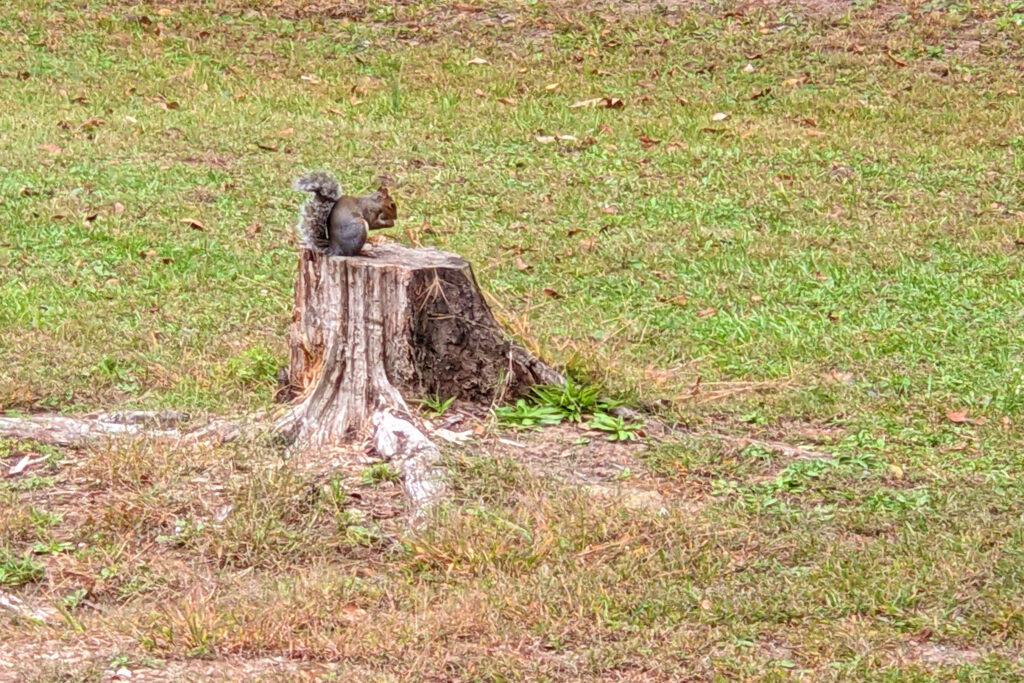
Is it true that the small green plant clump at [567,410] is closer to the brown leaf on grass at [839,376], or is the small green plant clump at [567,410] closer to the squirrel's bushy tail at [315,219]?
the squirrel's bushy tail at [315,219]

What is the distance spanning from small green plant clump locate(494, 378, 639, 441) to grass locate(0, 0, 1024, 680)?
0.32 feet

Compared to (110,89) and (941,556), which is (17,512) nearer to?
(941,556)

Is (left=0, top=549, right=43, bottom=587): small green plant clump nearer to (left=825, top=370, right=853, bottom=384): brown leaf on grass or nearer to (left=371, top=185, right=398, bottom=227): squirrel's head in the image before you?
(left=371, top=185, right=398, bottom=227): squirrel's head

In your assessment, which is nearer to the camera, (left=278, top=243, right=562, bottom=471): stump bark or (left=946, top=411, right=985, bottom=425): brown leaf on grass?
(left=278, top=243, right=562, bottom=471): stump bark

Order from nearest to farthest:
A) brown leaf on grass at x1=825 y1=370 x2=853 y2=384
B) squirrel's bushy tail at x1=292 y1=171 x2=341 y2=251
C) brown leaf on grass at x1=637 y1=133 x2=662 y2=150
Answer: squirrel's bushy tail at x1=292 y1=171 x2=341 y2=251, brown leaf on grass at x1=825 y1=370 x2=853 y2=384, brown leaf on grass at x1=637 y1=133 x2=662 y2=150

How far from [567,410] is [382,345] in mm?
751

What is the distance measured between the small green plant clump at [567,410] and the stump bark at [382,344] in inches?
4.6

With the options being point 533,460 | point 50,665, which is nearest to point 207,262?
point 533,460

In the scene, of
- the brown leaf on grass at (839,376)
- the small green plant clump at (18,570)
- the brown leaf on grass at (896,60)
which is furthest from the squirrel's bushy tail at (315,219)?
the brown leaf on grass at (896,60)

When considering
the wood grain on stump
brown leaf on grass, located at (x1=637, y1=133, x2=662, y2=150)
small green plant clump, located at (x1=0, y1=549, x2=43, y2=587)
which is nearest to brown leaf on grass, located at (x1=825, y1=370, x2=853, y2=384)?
Result: the wood grain on stump

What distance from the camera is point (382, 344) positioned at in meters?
5.77

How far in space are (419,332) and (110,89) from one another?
691 centimetres

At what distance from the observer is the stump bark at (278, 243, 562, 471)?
571cm

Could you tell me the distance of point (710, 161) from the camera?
10.5m
